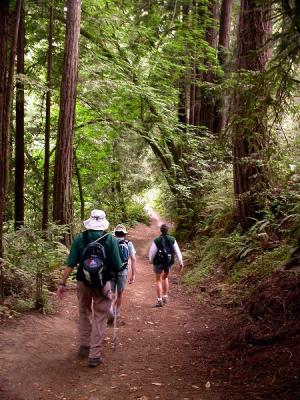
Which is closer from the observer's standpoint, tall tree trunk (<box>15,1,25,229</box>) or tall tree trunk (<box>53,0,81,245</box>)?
tall tree trunk (<box>53,0,81,245</box>)

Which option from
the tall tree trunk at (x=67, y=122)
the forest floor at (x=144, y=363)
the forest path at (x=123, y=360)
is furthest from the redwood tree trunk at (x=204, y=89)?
the forest floor at (x=144, y=363)

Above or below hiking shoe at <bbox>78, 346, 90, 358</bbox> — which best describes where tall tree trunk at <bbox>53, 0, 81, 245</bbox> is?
above

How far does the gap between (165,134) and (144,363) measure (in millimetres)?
12829

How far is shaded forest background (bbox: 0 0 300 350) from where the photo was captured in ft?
21.2

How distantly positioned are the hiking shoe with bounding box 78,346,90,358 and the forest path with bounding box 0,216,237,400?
0.12 meters

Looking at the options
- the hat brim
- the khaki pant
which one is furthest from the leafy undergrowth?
the hat brim

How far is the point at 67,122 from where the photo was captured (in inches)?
474

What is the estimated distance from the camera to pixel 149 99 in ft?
52.3

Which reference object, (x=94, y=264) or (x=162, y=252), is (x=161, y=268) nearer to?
(x=162, y=252)

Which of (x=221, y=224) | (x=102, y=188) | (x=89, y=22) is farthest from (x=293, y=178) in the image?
(x=102, y=188)

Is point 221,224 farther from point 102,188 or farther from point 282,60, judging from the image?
point 102,188

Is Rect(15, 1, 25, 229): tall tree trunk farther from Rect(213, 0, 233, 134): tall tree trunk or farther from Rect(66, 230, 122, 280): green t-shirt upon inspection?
Rect(213, 0, 233, 134): tall tree trunk

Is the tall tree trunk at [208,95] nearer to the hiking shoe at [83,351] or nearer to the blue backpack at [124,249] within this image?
the blue backpack at [124,249]

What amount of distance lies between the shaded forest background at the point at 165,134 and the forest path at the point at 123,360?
2.70 ft
